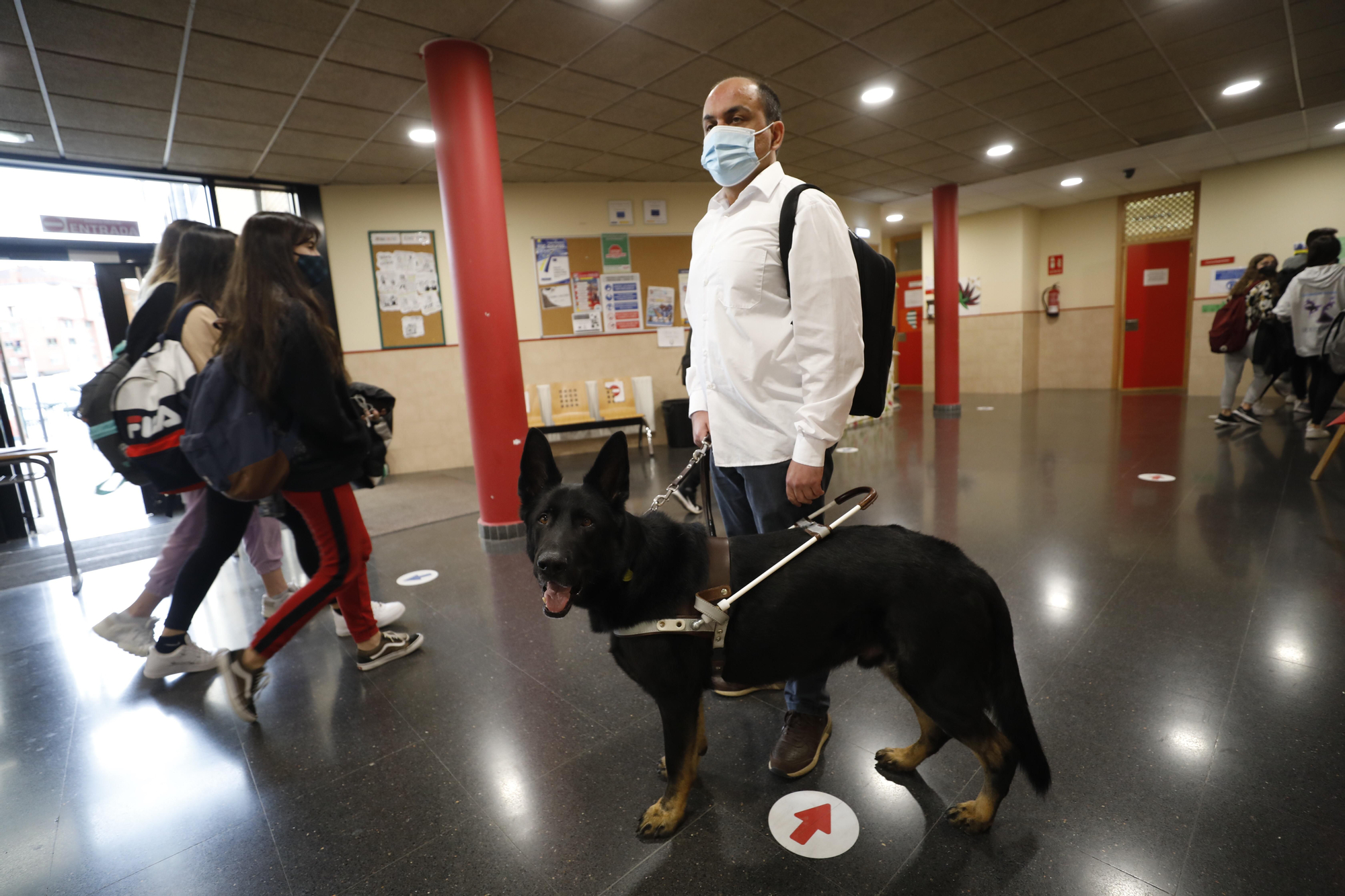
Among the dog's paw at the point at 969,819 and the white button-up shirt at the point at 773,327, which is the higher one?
the white button-up shirt at the point at 773,327

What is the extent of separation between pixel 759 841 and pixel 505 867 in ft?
1.84

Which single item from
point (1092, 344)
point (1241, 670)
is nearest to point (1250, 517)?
point (1241, 670)

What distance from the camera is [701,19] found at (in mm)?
3490

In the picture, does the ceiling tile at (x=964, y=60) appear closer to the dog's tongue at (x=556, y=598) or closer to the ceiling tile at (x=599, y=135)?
the ceiling tile at (x=599, y=135)

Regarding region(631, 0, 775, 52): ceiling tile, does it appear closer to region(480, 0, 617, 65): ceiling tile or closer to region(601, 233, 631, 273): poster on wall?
region(480, 0, 617, 65): ceiling tile

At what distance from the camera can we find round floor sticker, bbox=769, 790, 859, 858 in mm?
1328

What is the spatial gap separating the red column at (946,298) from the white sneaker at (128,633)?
8062mm

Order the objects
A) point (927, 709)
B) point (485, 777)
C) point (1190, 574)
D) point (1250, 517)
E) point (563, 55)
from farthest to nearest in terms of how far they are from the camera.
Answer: point (563, 55), point (1250, 517), point (1190, 574), point (485, 777), point (927, 709)

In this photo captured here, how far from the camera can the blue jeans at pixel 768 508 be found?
150 centimetres

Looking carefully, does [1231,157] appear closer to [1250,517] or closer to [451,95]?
[1250,517]

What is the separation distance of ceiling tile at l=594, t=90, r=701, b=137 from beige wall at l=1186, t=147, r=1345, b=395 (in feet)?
24.9

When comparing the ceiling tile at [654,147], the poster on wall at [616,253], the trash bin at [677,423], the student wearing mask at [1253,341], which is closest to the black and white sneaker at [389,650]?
the trash bin at [677,423]

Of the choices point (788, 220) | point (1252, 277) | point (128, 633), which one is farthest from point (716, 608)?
point (1252, 277)

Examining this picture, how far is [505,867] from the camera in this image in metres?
1.32
